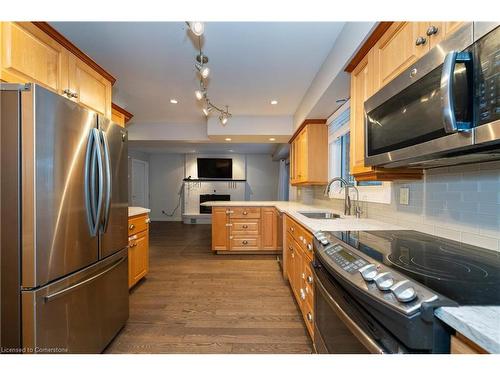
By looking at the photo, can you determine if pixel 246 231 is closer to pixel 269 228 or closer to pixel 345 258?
pixel 269 228

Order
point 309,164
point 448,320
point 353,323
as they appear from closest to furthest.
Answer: point 448,320, point 353,323, point 309,164

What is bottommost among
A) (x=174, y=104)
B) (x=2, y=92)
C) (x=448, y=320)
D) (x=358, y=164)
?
(x=448, y=320)

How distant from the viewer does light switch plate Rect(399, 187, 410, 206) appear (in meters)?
1.56

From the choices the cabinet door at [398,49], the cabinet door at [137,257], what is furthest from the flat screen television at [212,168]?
the cabinet door at [398,49]

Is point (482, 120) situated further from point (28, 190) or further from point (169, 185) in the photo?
point (169, 185)

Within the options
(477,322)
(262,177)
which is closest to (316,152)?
(477,322)

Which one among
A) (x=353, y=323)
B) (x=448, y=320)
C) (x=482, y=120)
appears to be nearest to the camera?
(x=448, y=320)

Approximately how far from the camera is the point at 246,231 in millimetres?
3982

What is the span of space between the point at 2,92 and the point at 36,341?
1209 millimetres

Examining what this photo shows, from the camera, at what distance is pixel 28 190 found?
1070mm

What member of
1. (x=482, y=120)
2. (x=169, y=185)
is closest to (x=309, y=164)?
(x=482, y=120)

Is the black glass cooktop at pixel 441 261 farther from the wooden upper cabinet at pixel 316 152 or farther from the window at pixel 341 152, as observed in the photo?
the wooden upper cabinet at pixel 316 152

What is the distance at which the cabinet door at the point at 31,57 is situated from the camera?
133 cm

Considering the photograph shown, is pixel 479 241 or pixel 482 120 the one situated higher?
pixel 482 120
